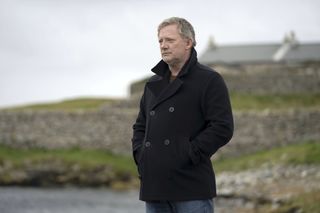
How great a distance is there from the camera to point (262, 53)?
6625cm

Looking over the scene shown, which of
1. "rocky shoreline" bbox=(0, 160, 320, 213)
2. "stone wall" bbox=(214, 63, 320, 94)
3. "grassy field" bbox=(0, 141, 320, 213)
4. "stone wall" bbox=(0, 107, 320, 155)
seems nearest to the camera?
"rocky shoreline" bbox=(0, 160, 320, 213)

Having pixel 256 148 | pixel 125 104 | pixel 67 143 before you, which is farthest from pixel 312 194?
pixel 125 104

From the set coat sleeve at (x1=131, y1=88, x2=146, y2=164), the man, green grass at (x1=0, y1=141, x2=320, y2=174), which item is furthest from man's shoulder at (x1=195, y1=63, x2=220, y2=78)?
green grass at (x1=0, y1=141, x2=320, y2=174)

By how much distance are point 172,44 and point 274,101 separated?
44177 mm

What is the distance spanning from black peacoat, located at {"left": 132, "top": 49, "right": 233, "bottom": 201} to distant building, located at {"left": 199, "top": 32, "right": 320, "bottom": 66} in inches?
2156

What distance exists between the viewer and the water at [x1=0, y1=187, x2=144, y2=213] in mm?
26578

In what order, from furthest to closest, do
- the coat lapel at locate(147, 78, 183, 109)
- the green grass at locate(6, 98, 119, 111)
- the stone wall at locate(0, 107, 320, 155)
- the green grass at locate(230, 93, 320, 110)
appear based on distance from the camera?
the green grass at locate(6, 98, 119, 111)
the green grass at locate(230, 93, 320, 110)
the stone wall at locate(0, 107, 320, 155)
the coat lapel at locate(147, 78, 183, 109)

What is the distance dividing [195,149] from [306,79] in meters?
46.5

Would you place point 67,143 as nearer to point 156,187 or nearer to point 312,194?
point 312,194

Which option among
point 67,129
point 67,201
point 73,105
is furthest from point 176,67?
point 73,105

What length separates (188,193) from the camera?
7.07 meters

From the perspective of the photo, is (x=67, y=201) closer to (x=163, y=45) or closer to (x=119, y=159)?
(x=119, y=159)

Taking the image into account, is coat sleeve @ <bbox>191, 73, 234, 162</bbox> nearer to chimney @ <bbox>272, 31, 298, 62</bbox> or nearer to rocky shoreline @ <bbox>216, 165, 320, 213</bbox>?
rocky shoreline @ <bbox>216, 165, 320, 213</bbox>

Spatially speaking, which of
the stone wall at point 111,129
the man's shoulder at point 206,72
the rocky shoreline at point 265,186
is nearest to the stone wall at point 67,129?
the stone wall at point 111,129
